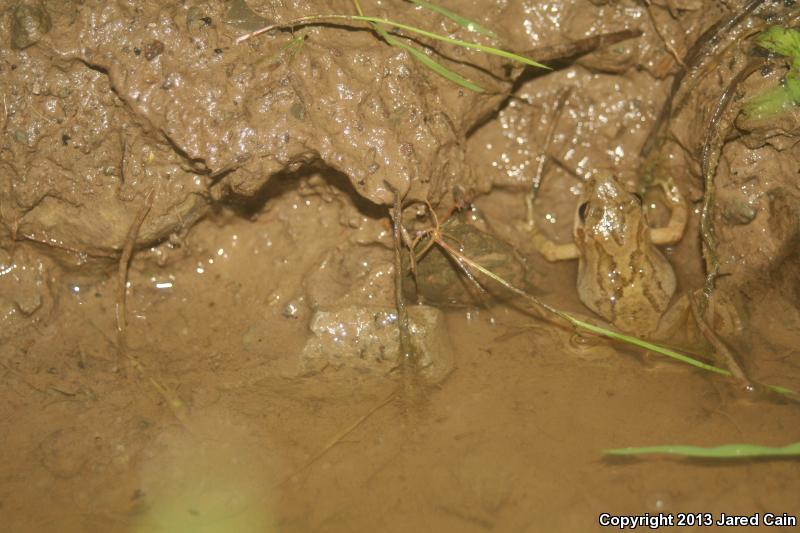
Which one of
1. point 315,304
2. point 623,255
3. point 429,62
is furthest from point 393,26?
point 623,255

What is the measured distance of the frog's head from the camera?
450cm

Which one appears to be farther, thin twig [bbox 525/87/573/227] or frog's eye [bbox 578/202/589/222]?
thin twig [bbox 525/87/573/227]

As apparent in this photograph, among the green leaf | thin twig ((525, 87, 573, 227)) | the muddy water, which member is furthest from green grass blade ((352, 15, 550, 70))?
the green leaf

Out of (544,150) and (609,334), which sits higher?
(544,150)

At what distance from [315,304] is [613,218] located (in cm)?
206

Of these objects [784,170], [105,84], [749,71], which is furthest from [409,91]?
[784,170]

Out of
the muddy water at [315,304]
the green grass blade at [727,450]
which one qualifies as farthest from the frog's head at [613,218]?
the green grass blade at [727,450]

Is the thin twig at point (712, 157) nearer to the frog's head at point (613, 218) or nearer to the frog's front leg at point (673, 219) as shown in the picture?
the frog's front leg at point (673, 219)

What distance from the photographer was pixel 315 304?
436 cm

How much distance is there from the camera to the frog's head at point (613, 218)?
177 inches

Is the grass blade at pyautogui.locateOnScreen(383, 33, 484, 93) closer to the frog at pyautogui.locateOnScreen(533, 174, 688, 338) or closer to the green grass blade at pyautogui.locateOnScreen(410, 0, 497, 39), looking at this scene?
the green grass blade at pyautogui.locateOnScreen(410, 0, 497, 39)

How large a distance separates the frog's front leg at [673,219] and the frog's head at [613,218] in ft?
0.47

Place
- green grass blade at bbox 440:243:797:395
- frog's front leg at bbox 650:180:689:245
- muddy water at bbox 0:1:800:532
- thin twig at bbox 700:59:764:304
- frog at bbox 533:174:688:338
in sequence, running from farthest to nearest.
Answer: frog's front leg at bbox 650:180:689:245
frog at bbox 533:174:688:338
thin twig at bbox 700:59:764:304
green grass blade at bbox 440:243:797:395
muddy water at bbox 0:1:800:532

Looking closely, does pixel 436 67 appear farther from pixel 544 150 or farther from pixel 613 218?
pixel 613 218
